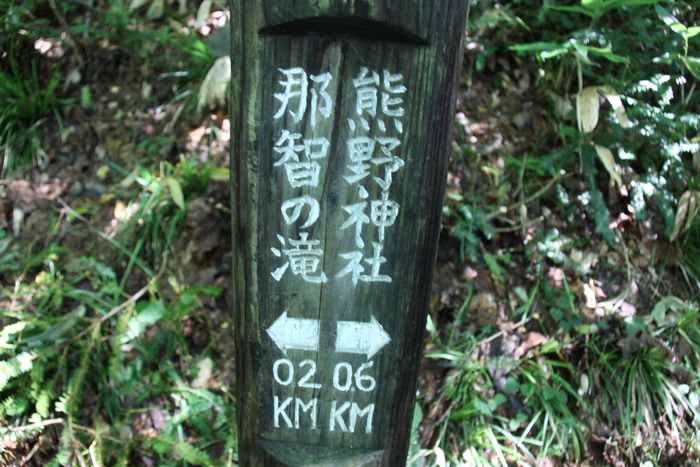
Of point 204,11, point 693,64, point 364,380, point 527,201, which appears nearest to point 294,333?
point 364,380

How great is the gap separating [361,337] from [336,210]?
0.38 meters

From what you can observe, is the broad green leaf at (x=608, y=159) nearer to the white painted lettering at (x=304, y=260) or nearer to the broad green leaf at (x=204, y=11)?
the white painted lettering at (x=304, y=260)

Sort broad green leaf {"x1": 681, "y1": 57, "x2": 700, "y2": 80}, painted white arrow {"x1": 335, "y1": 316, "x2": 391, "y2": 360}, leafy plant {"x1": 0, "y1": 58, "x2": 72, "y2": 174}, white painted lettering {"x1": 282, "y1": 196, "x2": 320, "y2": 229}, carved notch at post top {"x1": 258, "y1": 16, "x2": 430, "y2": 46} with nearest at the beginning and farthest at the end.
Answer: carved notch at post top {"x1": 258, "y1": 16, "x2": 430, "y2": 46} → white painted lettering {"x1": 282, "y1": 196, "x2": 320, "y2": 229} → painted white arrow {"x1": 335, "y1": 316, "x2": 391, "y2": 360} → broad green leaf {"x1": 681, "y1": 57, "x2": 700, "y2": 80} → leafy plant {"x1": 0, "y1": 58, "x2": 72, "y2": 174}

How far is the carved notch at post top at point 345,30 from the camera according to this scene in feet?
4.04

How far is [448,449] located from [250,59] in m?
1.80

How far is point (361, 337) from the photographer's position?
4.99 ft

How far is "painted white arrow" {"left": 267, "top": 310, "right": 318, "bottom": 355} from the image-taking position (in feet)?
4.99

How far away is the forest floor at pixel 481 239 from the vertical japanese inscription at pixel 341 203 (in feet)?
3.12

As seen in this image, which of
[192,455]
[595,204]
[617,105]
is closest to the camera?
[192,455]

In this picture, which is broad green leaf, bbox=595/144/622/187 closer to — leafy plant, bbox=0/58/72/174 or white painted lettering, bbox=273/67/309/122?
white painted lettering, bbox=273/67/309/122

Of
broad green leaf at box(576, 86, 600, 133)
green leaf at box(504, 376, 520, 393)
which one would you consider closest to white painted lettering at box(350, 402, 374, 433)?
green leaf at box(504, 376, 520, 393)

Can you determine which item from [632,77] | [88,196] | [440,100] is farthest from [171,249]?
Result: [632,77]

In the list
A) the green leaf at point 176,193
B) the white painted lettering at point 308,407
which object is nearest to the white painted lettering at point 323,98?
the white painted lettering at point 308,407

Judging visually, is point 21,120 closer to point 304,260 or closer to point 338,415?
point 304,260
